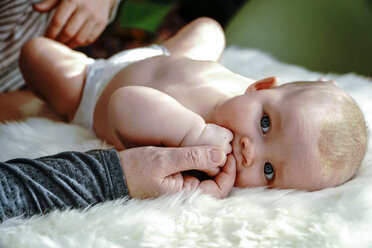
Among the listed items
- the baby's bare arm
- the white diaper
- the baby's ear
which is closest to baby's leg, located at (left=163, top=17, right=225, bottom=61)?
the white diaper

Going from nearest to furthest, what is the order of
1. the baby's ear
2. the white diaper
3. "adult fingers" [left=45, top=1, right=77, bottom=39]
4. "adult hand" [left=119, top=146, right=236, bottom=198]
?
"adult hand" [left=119, top=146, right=236, bottom=198]
the baby's ear
the white diaper
"adult fingers" [left=45, top=1, right=77, bottom=39]

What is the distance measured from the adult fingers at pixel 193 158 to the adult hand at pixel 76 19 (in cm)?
67

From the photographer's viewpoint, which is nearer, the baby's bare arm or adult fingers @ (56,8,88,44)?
the baby's bare arm

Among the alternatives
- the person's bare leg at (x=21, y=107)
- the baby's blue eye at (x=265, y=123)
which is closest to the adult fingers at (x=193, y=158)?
the baby's blue eye at (x=265, y=123)

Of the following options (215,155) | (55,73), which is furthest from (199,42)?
(215,155)

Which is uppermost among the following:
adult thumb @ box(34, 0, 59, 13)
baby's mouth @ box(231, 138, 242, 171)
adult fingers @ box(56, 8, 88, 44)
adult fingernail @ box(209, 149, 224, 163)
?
adult thumb @ box(34, 0, 59, 13)

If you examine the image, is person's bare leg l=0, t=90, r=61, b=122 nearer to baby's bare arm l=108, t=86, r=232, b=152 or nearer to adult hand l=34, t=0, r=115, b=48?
adult hand l=34, t=0, r=115, b=48

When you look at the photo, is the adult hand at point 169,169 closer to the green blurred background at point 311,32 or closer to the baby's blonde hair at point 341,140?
the baby's blonde hair at point 341,140

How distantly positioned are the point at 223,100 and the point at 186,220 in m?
0.36

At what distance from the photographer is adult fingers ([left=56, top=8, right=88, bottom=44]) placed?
1281 millimetres

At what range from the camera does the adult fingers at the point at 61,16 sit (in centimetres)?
125

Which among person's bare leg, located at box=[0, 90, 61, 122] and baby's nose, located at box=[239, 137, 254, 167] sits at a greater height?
baby's nose, located at box=[239, 137, 254, 167]

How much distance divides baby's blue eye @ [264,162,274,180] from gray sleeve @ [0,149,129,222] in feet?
0.88

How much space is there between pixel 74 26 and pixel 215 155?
0.72m
